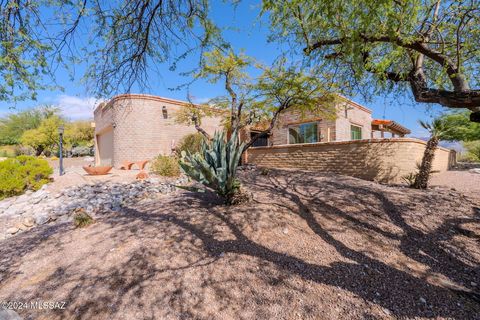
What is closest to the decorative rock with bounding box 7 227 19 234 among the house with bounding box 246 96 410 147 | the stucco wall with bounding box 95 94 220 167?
the stucco wall with bounding box 95 94 220 167

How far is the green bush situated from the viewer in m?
7.24

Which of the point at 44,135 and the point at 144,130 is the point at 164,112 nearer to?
the point at 144,130

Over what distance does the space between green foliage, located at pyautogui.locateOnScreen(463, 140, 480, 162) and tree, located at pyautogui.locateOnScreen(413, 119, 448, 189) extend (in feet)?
50.0

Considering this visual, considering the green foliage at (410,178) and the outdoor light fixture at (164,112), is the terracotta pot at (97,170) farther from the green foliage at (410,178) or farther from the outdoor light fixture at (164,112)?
the green foliage at (410,178)

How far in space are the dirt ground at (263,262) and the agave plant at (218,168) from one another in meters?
0.45

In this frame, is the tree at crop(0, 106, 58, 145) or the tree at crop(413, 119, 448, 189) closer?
the tree at crop(413, 119, 448, 189)

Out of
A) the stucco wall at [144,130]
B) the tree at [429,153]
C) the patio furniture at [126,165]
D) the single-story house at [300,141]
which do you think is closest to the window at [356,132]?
the single-story house at [300,141]

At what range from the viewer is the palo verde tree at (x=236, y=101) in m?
4.57

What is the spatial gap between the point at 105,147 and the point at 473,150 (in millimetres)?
27781

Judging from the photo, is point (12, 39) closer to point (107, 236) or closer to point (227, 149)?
point (107, 236)

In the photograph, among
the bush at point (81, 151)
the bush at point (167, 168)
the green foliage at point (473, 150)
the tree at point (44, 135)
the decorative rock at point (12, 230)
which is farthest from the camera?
the bush at point (81, 151)

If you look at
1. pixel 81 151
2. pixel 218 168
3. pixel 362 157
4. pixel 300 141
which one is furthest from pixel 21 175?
pixel 81 151

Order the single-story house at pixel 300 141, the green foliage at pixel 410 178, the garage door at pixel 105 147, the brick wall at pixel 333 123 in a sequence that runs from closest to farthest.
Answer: the green foliage at pixel 410 178, the single-story house at pixel 300 141, the brick wall at pixel 333 123, the garage door at pixel 105 147

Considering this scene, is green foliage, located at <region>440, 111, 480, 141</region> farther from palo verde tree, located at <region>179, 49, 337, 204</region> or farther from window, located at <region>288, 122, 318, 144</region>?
palo verde tree, located at <region>179, 49, 337, 204</region>
